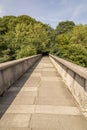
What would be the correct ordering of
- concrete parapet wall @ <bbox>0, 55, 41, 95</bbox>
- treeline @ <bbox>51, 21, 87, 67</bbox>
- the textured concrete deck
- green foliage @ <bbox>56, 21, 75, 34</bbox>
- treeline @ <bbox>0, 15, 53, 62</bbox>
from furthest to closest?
green foliage @ <bbox>56, 21, 75, 34</bbox>, treeline @ <bbox>51, 21, 87, 67</bbox>, treeline @ <bbox>0, 15, 53, 62</bbox>, concrete parapet wall @ <bbox>0, 55, 41, 95</bbox>, the textured concrete deck

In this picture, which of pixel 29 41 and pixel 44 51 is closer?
pixel 29 41

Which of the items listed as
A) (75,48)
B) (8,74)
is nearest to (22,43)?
(75,48)

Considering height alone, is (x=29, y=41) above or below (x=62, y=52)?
above

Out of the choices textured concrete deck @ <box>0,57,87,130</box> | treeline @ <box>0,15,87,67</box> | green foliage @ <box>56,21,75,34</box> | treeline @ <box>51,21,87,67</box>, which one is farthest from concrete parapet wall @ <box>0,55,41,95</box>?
green foliage @ <box>56,21,75,34</box>

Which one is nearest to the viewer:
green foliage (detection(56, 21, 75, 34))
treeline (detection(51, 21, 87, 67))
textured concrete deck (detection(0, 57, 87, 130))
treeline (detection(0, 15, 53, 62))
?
textured concrete deck (detection(0, 57, 87, 130))

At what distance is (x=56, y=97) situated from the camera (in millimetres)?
6430

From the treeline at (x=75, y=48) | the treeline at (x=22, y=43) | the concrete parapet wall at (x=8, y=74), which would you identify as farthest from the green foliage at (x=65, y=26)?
the concrete parapet wall at (x=8, y=74)

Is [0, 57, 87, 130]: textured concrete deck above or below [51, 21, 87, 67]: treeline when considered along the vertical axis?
above

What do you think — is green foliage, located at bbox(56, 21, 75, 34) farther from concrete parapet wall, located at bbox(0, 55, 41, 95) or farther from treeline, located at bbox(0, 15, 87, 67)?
concrete parapet wall, located at bbox(0, 55, 41, 95)

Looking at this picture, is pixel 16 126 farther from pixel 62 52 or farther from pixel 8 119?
pixel 62 52

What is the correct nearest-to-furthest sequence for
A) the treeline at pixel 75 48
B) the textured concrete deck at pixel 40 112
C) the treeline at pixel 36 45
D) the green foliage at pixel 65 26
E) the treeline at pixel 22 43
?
the textured concrete deck at pixel 40 112 < the treeline at pixel 22 43 < the treeline at pixel 36 45 < the treeline at pixel 75 48 < the green foliage at pixel 65 26

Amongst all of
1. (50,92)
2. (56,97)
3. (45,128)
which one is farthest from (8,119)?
(50,92)

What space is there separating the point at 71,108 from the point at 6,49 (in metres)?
40.5

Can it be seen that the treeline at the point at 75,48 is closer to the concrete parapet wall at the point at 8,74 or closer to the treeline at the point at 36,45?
the treeline at the point at 36,45
